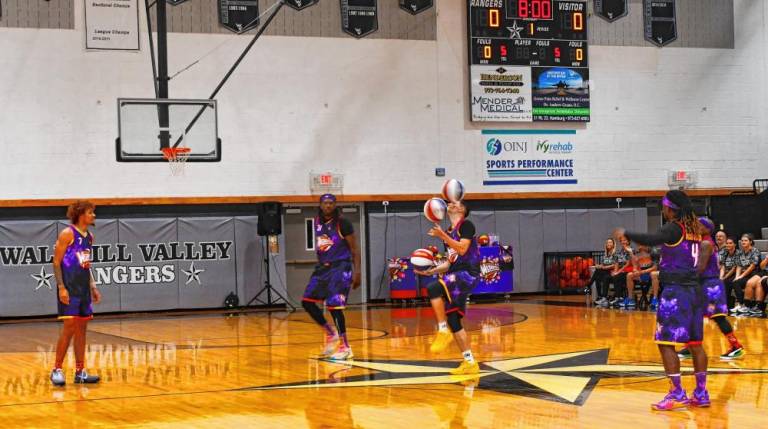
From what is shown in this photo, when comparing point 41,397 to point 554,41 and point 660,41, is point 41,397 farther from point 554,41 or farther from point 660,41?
point 660,41

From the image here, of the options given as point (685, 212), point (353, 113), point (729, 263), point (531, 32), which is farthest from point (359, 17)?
point (685, 212)

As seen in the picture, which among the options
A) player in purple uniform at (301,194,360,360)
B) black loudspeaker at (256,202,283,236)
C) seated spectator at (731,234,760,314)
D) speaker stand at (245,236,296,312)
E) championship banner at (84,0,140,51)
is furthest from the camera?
speaker stand at (245,236,296,312)

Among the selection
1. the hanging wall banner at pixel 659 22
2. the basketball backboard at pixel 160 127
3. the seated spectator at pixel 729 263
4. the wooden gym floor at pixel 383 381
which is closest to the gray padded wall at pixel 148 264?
the basketball backboard at pixel 160 127

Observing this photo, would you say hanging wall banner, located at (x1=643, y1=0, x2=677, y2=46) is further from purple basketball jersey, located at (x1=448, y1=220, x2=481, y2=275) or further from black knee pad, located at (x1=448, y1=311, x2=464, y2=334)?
black knee pad, located at (x1=448, y1=311, x2=464, y2=334)

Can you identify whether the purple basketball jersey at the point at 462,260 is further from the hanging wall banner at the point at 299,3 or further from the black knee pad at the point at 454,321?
the hanging wall banner at the point at 299,3

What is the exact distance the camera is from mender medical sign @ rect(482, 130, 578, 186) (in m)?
25.3

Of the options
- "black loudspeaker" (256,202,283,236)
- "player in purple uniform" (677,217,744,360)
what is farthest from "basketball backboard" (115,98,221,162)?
"player in purple uniform" (677,217,744,360)

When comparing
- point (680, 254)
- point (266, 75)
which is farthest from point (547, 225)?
point (680, 254)

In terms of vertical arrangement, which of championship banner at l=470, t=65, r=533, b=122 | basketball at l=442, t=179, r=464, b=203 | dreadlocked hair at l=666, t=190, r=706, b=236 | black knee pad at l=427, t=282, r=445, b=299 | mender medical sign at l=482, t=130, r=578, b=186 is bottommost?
black knee pad at l=427, t=282, r=445, b=299

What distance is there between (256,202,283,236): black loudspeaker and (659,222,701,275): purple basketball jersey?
15.4 m

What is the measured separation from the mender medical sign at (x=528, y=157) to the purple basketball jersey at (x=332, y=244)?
1355cm

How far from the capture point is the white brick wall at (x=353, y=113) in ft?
73.1

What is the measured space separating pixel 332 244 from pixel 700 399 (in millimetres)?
5153

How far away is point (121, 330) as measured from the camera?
60.5ft
